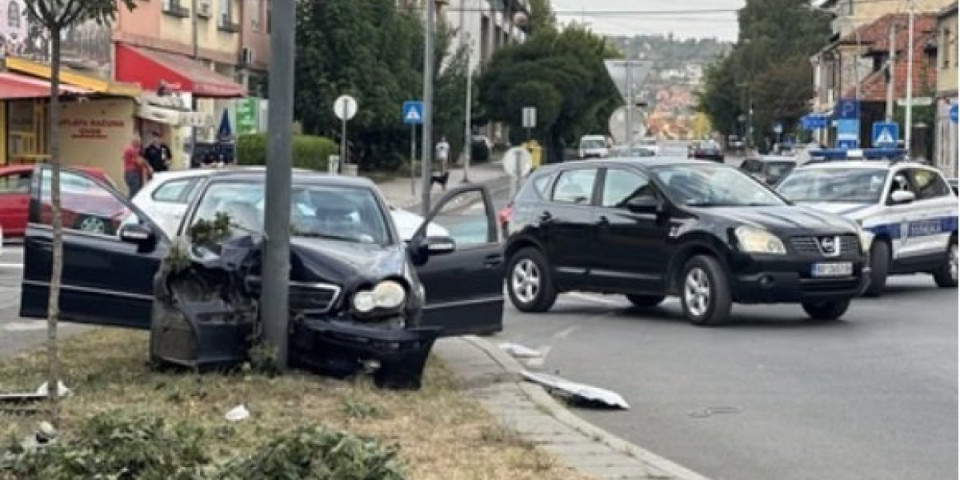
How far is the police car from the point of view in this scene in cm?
1916

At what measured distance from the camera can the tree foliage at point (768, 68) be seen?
368ft

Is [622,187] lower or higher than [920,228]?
higher

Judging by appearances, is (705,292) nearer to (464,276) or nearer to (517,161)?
(464,276)

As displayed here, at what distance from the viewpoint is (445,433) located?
8641 mm

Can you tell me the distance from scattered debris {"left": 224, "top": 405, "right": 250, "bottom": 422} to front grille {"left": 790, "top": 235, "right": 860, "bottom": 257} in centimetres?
776

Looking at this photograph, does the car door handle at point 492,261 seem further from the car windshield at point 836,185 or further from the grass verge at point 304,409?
the car windshield at point 836,185

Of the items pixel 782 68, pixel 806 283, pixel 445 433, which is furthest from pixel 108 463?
pixel 782 68

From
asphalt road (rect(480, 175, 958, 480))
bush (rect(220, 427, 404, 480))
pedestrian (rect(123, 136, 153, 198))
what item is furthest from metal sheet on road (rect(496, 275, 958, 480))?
pedestrian (rect(123, 136, 153, 198))

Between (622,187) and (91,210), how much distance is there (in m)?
6.86

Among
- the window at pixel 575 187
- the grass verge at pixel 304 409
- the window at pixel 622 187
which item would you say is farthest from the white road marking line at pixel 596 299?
the grass verge at pixel 304 409

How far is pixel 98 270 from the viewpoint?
10.8 metres

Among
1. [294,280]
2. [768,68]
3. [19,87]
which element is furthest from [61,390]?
[768,68]

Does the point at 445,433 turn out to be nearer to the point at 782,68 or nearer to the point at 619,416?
the point at 619,416

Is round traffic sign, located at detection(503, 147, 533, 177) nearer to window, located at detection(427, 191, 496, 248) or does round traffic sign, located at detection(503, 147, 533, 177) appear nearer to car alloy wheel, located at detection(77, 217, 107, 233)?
window, located at detection(427, 191, 496, 248)
